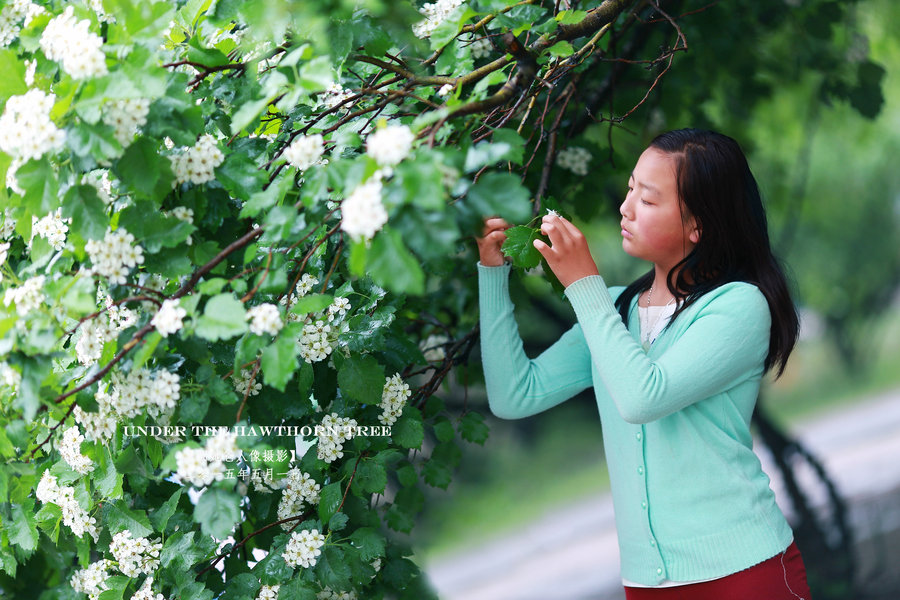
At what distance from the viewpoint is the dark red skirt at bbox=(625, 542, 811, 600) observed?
133 cm

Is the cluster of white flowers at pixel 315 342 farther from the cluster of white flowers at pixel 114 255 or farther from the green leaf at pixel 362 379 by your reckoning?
the cluster of white flowers at pixel 114 255

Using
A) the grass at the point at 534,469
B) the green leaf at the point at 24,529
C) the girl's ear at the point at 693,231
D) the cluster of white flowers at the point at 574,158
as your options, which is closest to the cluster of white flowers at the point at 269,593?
the green leaf at the point at 24,529

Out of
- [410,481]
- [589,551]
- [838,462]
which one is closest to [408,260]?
[410,481]

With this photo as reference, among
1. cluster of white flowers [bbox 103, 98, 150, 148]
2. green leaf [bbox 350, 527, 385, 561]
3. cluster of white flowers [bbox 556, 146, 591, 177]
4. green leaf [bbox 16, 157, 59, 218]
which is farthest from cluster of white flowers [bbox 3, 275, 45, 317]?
cluster of white flowers [bbox 556, 146, 591, 177]

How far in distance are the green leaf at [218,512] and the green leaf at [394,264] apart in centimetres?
41

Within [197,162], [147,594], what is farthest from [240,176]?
[147,594]

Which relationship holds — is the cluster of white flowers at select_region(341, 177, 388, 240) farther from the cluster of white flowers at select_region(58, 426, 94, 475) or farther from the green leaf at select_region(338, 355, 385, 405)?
the cluster of white flowers at select_region(58, 426, 94, 475)

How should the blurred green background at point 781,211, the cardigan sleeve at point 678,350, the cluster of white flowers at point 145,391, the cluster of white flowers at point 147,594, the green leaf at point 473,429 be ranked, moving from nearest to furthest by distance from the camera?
the cluster of white flowers at point 145,391, the cardigan sleeve at point 678,350, the cluster of white flowers at point 147,594, the green leaf at point 473,429, the blurred green background at point 781,211

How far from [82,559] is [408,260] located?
100cm

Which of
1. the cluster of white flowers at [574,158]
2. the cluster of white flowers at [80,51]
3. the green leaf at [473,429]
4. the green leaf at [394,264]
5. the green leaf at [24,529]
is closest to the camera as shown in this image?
the green leaf at [394,264]

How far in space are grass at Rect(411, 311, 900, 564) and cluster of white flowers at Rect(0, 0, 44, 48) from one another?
179 inches

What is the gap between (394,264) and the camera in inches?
35.6

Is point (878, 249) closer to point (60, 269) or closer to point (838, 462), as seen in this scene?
point (838, 462)

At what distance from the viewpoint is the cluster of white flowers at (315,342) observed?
1.30m
